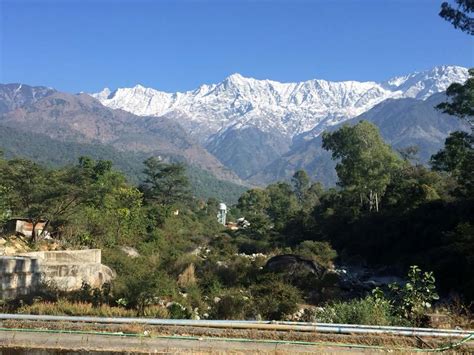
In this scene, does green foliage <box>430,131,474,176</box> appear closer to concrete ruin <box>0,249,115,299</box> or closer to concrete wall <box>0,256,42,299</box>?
concrete ruin <box>0,249,115,299</box>

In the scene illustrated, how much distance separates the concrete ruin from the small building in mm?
6075

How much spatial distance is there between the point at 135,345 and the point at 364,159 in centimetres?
2946

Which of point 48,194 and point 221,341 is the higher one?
point 48,194

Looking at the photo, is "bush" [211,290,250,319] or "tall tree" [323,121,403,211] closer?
"bush" [211,290,250,319]

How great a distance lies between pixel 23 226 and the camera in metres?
20.5

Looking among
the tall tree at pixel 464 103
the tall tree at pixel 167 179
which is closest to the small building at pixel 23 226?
the tall tree at pixel 464 103

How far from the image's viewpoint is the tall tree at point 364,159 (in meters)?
32.8

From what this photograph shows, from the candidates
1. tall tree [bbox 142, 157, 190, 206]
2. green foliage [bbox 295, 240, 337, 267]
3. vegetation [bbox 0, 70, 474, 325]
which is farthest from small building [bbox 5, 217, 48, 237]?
tall tree [bbox 142, 157, 190, 206]

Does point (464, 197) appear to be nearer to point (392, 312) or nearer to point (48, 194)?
point (392, 312)

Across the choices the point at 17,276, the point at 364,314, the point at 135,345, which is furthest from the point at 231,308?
the point at 17,276

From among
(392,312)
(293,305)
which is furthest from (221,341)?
(293,305)

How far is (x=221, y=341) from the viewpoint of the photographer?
5844 millimetres

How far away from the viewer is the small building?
19.7m

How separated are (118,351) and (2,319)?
96.5 inches
